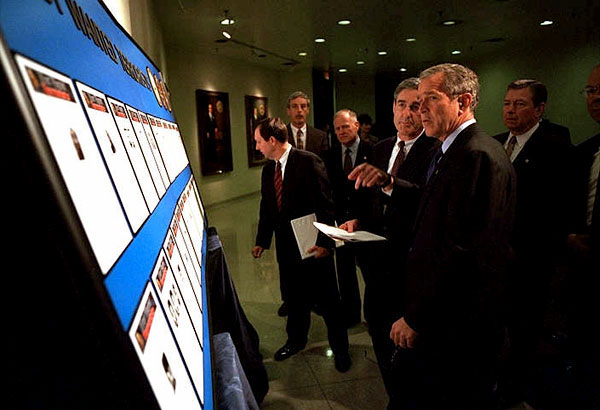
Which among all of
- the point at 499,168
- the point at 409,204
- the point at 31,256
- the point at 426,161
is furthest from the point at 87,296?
the point at 426,161

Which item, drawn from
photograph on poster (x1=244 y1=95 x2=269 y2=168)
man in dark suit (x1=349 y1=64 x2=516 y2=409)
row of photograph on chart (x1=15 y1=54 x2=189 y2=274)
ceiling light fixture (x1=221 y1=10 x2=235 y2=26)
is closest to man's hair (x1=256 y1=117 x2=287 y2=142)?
man in dark suit (x1=349 y1=64 x2=516 y2=409)

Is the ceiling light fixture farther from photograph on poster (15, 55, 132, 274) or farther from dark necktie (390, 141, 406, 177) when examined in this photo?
photograph on poster (15, 55, 132, 274)

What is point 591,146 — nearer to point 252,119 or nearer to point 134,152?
point 134,152

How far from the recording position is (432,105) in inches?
62.1

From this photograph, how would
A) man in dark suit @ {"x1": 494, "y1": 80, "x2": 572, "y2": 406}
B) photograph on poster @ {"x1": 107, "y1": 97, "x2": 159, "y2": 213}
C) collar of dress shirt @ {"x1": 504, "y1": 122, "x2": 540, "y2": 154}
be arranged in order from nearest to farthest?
photograph on poster @ {"x1": 107, "y1": 97, "x2": 159, "y2": 213} → man in dark suit @ {"x1": 494, "y1": 80, "x2": 572, "y2": 406} → collar of dress shirt @ {"x1": 504, "y1": 122, "x2": 540, "y2": 154}

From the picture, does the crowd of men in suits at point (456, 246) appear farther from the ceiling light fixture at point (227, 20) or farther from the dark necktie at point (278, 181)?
the ceiling light fixture at point (227, 20)

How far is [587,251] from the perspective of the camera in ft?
6.98

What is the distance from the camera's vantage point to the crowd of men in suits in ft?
4.80

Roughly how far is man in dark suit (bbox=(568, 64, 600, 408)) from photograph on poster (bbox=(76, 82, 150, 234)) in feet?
7.28

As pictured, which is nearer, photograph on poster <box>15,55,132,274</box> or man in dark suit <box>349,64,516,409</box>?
photograph on poster <box>15,55,132,274</box>

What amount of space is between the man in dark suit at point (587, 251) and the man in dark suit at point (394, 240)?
0.87 metres

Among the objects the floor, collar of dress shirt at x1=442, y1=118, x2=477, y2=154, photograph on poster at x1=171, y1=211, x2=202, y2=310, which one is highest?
collar of dress shirt at x1=442, y1=118, x2=477, y2=154

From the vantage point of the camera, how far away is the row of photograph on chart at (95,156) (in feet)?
1.23

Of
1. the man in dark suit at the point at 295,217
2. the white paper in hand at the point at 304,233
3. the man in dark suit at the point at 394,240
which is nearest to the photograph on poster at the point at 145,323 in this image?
the man in dark suit at the point at 394,240
